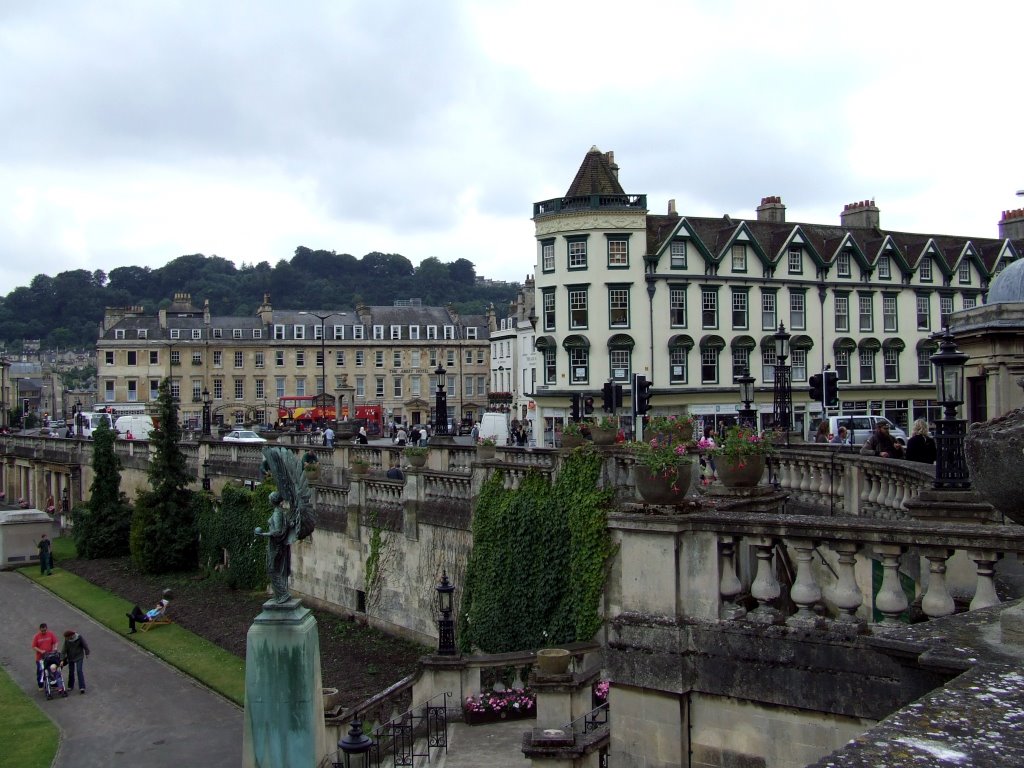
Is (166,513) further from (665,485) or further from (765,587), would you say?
(765,587)

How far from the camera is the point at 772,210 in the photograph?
5431cm

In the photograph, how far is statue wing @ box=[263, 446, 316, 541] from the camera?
10.4m

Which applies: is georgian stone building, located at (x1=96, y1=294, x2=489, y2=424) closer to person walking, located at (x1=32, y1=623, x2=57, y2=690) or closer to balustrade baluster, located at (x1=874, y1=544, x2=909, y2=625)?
person walking, located at (x1=32, y1=623, x2=57, y2=690)

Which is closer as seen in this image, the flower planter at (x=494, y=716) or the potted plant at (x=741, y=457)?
the potted plant at (x=741, y=457)

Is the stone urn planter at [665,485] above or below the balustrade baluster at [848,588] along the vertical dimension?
above

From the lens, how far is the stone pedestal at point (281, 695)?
952cm

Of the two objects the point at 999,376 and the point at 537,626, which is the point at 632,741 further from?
the point at 999,376

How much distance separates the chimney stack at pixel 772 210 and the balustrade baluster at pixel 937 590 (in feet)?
165

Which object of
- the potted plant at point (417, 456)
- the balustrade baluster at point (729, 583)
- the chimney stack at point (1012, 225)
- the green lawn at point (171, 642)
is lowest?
the green lawn at point (171, 642)

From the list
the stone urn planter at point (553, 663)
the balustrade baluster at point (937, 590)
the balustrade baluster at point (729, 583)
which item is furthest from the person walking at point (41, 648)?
the balustrade baluster at point (937, 590)

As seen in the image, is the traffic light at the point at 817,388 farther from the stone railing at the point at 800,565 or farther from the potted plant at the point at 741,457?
the stone railing at the point at 800,565

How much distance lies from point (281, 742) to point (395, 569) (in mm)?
14581

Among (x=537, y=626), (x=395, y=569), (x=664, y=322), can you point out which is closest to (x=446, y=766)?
(x=537, y=626)

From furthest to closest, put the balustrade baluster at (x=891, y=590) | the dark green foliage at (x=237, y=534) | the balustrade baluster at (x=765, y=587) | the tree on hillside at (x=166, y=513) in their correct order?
the tree on hillside at (x=166, y=513)
the dark green foliage at (x=237, y=534)
the balustrade baluster at (x=765, y=587)
the balustrade baluster at (x=891, y=590)
